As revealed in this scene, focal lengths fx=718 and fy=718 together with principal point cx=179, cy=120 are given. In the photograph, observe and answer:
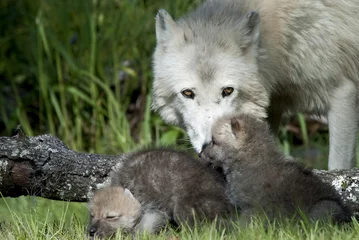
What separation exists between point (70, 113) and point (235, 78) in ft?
14.7

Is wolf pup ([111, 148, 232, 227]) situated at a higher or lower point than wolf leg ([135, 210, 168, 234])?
higher

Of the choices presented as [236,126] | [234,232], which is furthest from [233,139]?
[234,232]

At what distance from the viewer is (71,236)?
4559 mm

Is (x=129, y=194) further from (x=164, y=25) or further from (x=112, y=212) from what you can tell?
(x=164, y=25)

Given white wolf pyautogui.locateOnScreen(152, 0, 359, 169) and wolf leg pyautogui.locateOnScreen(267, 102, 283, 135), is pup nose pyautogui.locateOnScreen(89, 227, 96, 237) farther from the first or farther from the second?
wolf leg pyautogui.locateOnScreen(267, 102, 283, 135)

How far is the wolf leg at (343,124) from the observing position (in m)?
6.06

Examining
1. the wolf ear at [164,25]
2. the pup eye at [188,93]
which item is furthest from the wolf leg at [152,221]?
the wolf ear at [164,25]

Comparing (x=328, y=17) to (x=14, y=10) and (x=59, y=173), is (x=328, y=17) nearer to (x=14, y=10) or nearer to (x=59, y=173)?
(x=59, y=173)

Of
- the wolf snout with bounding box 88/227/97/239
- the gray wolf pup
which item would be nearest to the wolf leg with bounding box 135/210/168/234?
the gray wolf pup

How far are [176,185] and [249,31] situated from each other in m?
1.78

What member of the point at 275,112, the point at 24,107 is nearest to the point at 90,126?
the point at 24,107

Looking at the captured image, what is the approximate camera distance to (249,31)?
5.79 m

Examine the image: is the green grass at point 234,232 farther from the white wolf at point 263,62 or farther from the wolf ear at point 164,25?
the wolf ear at point 164,25

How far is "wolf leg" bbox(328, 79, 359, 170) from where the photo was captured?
6062 mm
